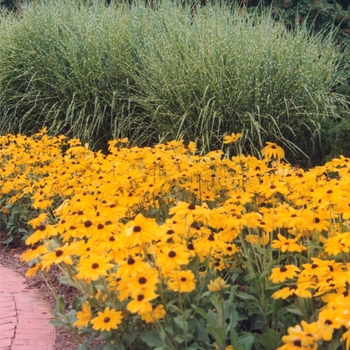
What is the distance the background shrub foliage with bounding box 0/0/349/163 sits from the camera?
4.68 m

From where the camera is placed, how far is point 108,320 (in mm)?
1854

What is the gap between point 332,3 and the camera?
31.3 feet

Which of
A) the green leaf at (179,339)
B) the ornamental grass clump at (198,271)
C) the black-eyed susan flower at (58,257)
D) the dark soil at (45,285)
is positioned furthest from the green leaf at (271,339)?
the dark soil at (45,285)

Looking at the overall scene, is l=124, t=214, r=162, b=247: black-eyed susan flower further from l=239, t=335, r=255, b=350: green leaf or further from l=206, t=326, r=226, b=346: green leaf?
l=239, t=335, r=255, b=350: green leaf

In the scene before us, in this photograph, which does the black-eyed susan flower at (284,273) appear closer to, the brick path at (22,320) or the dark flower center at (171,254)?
the dark flower center at (171,254)

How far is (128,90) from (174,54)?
602 mm

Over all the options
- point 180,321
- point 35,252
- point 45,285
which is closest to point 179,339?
point 180,321

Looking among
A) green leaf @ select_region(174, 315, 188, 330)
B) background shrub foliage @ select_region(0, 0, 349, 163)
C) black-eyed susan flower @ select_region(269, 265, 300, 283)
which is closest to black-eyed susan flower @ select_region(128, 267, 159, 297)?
green leaf @ select_region(174, 315, 188, 330)

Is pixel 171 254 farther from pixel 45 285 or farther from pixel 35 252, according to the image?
pixel 45 285

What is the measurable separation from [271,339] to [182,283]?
0.36 m

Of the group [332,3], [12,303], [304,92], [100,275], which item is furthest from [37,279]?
[332,3]

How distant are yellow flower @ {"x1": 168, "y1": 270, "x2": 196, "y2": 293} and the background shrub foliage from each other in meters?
2.55

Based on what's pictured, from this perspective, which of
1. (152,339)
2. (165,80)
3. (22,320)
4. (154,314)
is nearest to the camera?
(154,314)

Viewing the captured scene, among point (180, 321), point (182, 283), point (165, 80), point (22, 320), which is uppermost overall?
point (182, 283)
